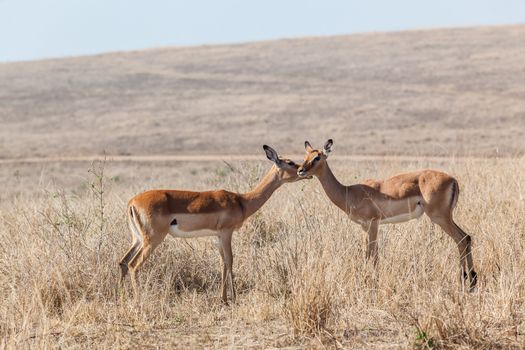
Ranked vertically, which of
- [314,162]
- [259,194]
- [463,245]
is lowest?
[463,245]

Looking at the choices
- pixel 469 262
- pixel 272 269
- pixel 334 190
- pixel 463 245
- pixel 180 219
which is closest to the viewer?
pixel 180 219

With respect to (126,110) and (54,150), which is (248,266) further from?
(126,110)

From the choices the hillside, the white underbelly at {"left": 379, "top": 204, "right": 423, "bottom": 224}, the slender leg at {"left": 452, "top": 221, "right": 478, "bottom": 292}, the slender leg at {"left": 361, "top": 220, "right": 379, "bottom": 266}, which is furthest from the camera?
the hillside

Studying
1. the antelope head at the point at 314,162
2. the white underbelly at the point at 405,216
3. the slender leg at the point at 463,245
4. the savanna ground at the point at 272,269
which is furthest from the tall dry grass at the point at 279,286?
the antelope head at the point at 314,162

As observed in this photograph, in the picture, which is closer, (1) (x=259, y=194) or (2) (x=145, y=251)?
(2) (x=145, y=251)

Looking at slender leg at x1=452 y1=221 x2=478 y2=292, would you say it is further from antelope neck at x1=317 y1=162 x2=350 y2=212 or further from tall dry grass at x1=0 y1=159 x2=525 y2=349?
antelope neck at x1=317 y1=162 x2=350 y2=212

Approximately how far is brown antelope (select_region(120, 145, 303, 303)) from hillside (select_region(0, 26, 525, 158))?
14384 millimetres

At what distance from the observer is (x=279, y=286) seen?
A: 7.16 m

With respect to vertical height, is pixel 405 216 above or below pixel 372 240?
above

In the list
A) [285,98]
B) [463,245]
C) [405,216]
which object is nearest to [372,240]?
[405,216]

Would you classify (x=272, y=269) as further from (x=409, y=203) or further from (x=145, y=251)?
(x=409, y=203)

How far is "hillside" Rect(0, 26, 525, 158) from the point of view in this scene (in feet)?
105

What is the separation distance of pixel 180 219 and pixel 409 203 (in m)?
2.19

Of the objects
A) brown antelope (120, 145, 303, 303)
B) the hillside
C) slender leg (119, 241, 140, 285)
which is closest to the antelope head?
brown antelope (120, 145, 303, 303)
